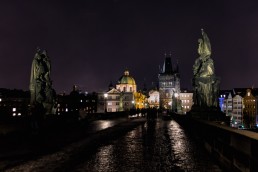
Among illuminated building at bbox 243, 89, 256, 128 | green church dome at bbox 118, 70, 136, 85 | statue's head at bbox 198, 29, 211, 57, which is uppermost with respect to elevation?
green church dome at bbox 118, 70, 136, 85

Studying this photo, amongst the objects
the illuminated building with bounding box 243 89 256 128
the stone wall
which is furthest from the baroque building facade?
the stone wall

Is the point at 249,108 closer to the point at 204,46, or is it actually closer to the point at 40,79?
the point at 204,46

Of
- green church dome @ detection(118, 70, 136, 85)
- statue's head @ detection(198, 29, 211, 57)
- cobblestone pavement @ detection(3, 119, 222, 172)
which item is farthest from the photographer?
green church dome @ detection(118, 70, 136, 85)

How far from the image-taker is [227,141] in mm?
8109

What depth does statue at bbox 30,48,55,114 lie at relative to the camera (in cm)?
1673

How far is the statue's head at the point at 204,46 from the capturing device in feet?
56.5

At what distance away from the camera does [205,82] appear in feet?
53.4

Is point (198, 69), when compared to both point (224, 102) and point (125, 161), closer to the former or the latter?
point (125, 161)

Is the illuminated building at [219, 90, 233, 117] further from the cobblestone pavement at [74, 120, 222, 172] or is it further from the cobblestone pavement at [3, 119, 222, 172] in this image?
the cobblestone pavement at [3, 119, 222, 172]

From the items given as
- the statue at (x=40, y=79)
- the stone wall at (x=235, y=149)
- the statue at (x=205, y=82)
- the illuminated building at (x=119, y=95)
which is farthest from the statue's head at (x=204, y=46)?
the illuminated building at (x=119, y=95)

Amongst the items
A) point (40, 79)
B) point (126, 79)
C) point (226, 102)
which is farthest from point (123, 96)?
point (40, 79)

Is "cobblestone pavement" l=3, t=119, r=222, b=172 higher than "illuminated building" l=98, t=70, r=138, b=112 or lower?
lower

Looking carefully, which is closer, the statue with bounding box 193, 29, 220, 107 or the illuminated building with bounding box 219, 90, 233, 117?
the statue with bounding box 193, 29, 220, 107

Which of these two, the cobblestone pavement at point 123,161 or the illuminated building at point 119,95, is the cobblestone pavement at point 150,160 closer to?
the cobblestone pavement at point 123,161
